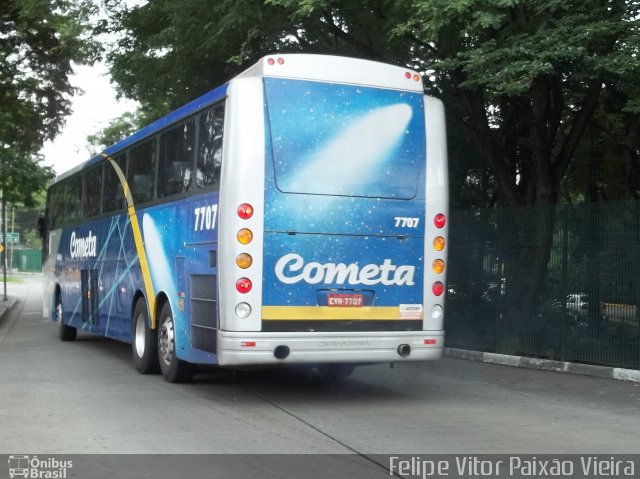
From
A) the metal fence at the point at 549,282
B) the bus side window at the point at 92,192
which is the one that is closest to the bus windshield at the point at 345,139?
the metal fence at the point at 549,282

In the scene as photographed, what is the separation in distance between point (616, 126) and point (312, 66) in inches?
521

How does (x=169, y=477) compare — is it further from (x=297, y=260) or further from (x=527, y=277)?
(x=527, y=277)

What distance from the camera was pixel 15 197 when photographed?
32531 millimetres

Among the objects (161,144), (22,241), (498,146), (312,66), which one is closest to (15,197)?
(498,146)

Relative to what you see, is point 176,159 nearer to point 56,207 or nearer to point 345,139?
point 345,139

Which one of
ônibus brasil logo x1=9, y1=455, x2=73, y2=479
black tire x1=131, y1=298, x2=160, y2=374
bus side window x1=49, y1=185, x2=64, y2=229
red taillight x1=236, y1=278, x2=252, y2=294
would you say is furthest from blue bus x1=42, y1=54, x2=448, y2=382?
bus side window x1=49, y1=185, x2=64, y2=229

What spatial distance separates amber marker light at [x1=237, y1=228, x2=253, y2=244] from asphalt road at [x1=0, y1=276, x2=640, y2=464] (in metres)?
1.77

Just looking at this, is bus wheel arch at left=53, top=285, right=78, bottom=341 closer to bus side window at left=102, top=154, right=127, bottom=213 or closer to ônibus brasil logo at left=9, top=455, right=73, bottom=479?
bus side window at left=102, top=154, right=127, bottom=213

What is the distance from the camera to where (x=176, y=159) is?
439 inches

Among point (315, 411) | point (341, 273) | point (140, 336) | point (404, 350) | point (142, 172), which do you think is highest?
point (142, 172)

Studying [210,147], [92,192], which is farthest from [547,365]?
[92,192]

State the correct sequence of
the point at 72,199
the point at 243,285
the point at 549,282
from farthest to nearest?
the point at 72,199, the point at 549,282, the point at 243,285

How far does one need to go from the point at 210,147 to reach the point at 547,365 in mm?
6606

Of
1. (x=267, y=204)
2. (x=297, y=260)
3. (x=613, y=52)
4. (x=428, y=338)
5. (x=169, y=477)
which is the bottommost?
(x=169, y=477)
